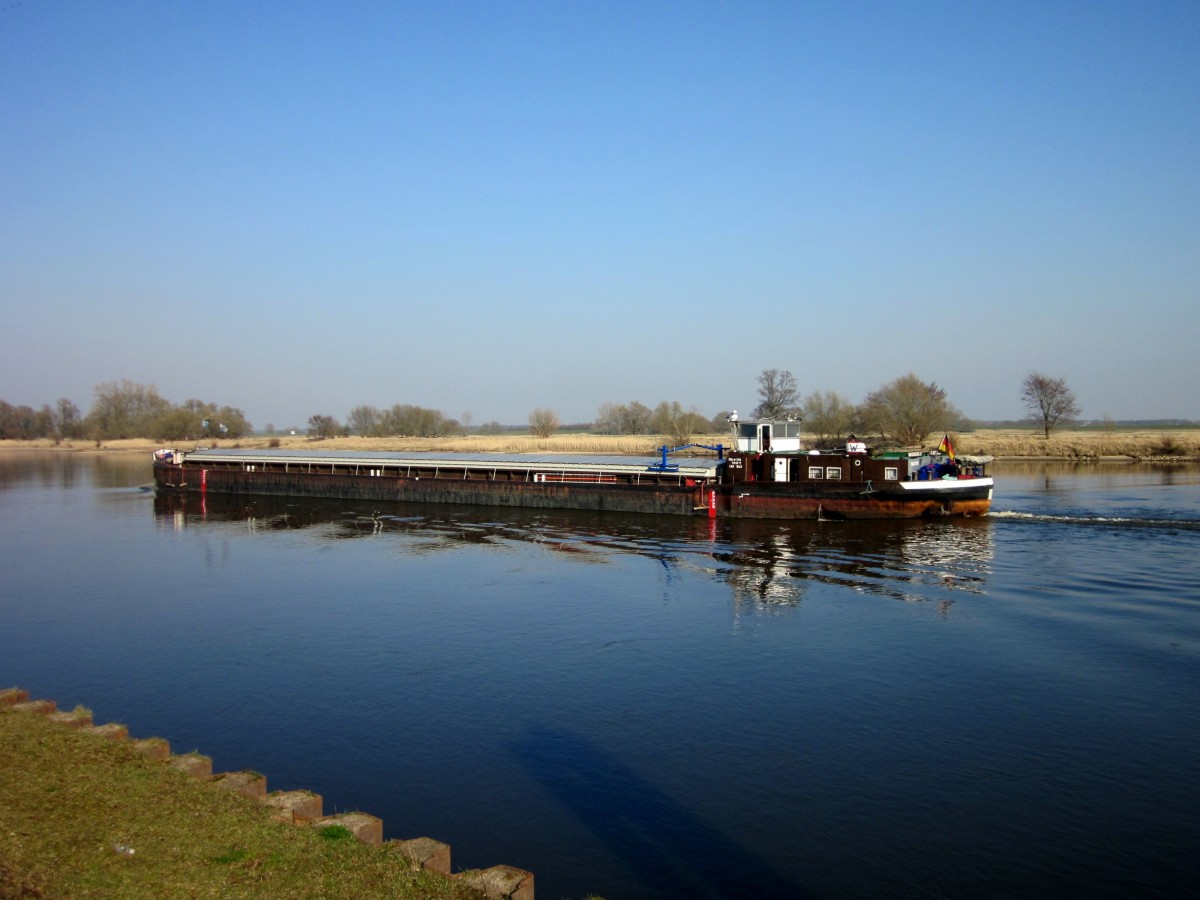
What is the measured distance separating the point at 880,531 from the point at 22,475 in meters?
86.7

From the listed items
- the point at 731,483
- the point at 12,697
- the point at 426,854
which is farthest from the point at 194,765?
the point at 731,483

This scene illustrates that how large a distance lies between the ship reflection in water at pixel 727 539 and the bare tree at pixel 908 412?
53881 mm

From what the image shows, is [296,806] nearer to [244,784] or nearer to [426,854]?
[244,784]

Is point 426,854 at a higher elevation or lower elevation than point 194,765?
lower

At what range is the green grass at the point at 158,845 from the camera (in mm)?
6898

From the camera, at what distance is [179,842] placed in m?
7.68

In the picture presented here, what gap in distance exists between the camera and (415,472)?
5956cm

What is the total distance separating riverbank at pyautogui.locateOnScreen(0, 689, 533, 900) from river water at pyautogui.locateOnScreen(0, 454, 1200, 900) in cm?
215

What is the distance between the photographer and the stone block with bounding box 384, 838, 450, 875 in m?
7.69

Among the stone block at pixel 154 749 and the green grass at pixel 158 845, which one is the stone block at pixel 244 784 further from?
the stone block at pixel 154 749

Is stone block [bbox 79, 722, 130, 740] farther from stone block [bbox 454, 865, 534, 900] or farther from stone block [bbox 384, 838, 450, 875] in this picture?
stone block [bbox 454, 865, 534, 900]

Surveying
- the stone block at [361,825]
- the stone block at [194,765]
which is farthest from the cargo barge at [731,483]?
the stone block at [361,825]

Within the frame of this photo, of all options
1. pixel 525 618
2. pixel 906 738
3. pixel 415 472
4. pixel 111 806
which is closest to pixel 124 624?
pixel 525 618

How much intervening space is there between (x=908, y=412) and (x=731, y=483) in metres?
53.9
